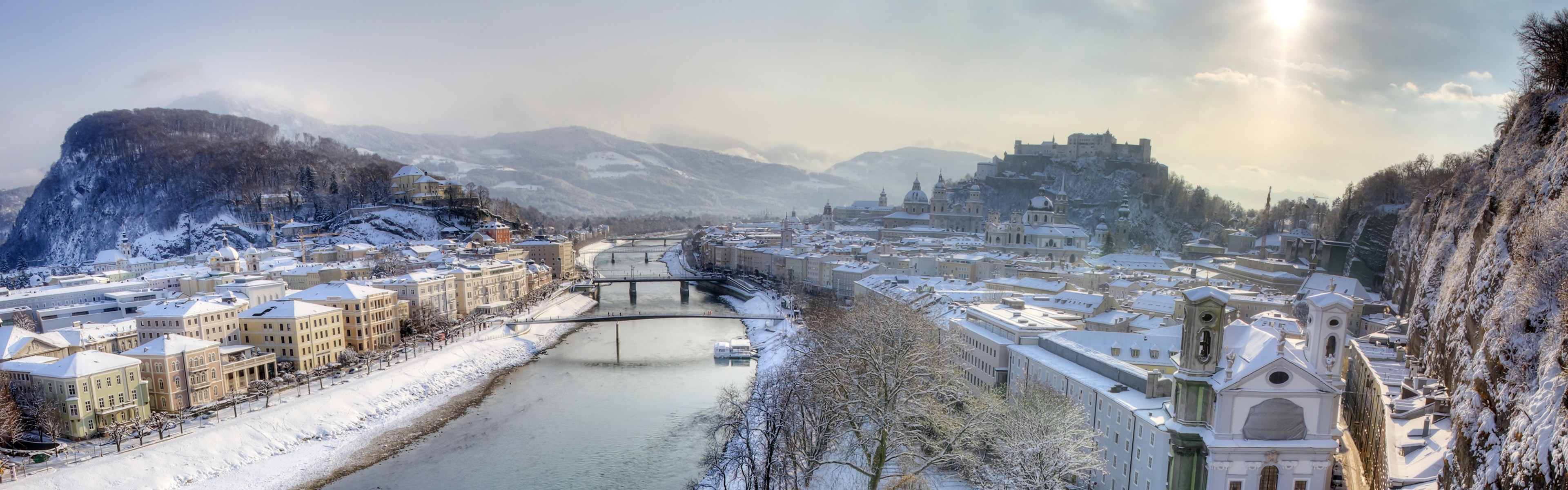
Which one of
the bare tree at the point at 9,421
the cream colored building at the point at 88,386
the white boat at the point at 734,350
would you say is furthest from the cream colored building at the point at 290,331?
the white boat at the point at 734,350

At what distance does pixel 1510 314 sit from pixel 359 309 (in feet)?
118

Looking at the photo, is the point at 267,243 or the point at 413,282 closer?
the point at 413,282

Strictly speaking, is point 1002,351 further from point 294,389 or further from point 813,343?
point 294,389

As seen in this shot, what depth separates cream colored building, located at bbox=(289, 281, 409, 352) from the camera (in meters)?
31.4

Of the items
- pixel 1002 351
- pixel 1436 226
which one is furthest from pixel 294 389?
pixel 1436 226

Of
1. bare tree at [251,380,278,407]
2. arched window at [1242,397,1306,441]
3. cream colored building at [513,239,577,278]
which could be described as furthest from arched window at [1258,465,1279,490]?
cream colored building at [513,239,577,278]

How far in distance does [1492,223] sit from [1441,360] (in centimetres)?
257

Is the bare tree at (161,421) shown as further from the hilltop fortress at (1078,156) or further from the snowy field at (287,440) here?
the hilltop fortress at (1078,156)

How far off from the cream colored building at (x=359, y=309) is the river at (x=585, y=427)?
6.48m

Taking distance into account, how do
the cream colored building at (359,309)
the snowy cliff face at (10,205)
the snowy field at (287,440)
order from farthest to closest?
the snowy cliff face at (10,205), the cream colored building at (359,309), the snowy field at (287,440)

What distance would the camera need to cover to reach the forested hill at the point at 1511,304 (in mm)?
7340

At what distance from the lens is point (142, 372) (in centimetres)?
2166

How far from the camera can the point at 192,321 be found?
85.7 feet

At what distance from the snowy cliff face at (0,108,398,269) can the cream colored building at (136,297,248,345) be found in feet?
139
